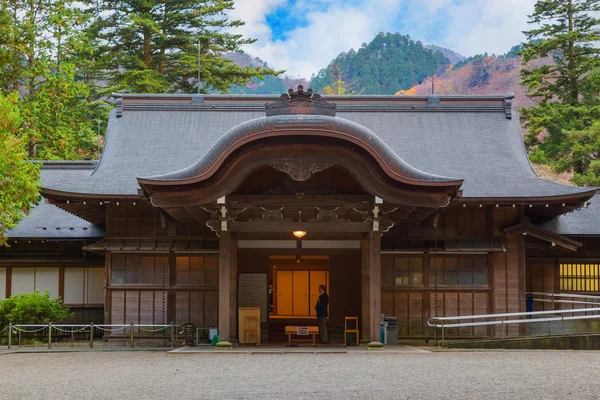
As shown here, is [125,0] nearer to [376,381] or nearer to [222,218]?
[222,218]

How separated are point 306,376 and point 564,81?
2912 cm

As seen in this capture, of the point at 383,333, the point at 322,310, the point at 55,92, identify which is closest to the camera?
the point at 383,333

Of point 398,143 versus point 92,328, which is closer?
point 92,328

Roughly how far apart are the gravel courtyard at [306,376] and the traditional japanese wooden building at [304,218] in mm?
2592

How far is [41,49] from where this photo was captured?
32.1m

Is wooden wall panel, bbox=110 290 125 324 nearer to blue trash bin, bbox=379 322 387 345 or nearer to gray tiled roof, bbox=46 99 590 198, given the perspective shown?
gray tiled roof, bbox=46 99 590 198

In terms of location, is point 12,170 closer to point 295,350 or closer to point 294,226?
point 294,226

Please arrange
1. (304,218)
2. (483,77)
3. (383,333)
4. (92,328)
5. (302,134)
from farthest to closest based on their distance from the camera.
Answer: (483,77) → (304,218) → (383,333) → (92,328) → (302,134)

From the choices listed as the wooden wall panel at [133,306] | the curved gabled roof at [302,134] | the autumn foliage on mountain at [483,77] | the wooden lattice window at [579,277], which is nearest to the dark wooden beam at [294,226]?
the curved gabled roof at [302,134]

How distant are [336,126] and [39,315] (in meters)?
9.45

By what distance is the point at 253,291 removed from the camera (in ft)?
68.6

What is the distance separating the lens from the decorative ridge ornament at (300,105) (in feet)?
48.7

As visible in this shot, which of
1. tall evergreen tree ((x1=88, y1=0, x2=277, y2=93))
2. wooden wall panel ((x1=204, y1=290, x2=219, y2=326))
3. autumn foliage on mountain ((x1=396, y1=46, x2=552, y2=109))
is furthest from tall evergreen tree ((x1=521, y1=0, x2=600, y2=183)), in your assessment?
autumn foliage on mountain ((x1=396, y1=46, x2=552, y2=109))

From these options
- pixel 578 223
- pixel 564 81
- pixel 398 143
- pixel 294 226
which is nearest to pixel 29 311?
pixel 294 226
